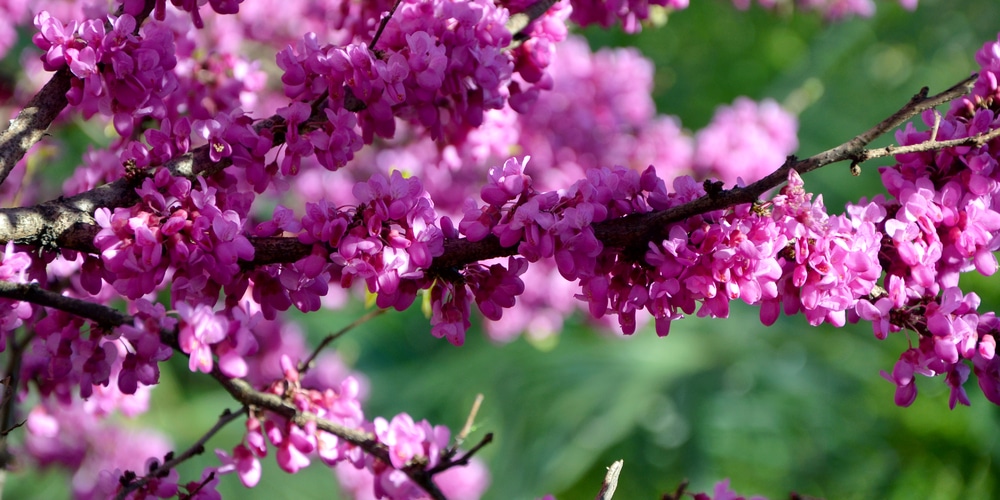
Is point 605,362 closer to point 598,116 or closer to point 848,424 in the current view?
point 848,424

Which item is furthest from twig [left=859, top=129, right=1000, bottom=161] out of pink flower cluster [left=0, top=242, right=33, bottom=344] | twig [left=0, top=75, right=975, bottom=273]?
pink flower cluster [left=0, top=242, right=33, bottom=344]

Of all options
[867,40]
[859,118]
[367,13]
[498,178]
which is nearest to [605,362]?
[859,118]

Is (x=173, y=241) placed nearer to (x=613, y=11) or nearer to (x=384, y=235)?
(x=384, y=235)

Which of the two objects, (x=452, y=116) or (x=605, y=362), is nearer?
(x=452, y=116)

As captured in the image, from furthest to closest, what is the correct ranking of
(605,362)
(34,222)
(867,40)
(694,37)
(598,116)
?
(694,37) → (867,40) → (605,362) → (598,116) → (34,222)

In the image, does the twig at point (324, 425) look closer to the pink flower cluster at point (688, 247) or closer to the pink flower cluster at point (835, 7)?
the pink flower cluster at point (688, 247)

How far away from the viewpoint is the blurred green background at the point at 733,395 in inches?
146

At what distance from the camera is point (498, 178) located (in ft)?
2.97

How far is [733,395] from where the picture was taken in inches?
161

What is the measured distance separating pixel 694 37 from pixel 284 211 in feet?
18.1

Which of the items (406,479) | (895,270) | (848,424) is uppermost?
(895,270)

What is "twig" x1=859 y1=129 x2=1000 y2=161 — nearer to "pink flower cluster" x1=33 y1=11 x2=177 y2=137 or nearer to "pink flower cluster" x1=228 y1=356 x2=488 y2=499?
"pink flower cluster" x1=228 y1=356 x2=488 y2=499

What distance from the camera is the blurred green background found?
3.70 m

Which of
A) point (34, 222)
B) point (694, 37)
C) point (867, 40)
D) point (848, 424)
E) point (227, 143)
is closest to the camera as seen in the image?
point (34, 222)
